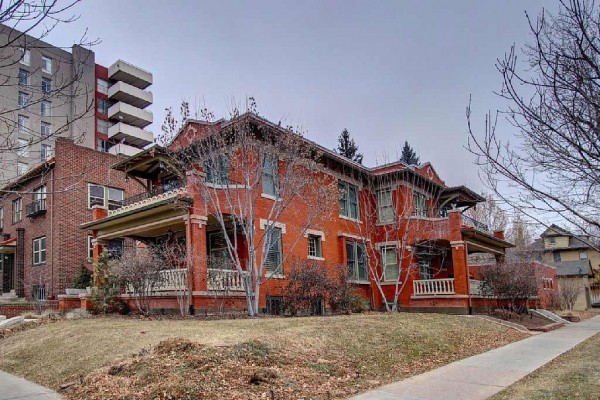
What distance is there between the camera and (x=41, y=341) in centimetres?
1340

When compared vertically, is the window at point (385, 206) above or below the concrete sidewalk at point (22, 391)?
above

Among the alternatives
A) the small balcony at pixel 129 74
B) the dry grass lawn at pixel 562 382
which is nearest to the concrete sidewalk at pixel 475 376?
the dry grass lawn at pixel 562 382

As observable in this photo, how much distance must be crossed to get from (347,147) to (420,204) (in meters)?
29.2

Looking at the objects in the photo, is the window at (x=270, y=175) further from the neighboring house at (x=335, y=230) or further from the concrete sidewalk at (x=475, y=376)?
the concrete sidewalk at (x=475, y=376)

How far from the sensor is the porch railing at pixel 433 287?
2439cm

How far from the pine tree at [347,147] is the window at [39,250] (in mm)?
33974

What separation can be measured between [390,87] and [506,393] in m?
6.07

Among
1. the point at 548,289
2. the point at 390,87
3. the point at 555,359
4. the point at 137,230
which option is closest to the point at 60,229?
the point at 137,230

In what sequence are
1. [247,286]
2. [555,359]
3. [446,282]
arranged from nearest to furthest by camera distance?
1. [555,359]
2. [247,286]
3. [446,282]

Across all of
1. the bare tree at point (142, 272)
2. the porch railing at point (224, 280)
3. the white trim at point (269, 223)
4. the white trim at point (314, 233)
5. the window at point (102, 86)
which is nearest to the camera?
the bare tree at point (142, 272)

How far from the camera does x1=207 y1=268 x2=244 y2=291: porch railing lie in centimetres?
1755

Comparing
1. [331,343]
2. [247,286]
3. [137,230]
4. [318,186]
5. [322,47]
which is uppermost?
[322,47]

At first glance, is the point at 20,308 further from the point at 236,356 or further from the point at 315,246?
the point at 236,356

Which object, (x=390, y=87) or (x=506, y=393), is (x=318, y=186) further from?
(x=506, y=393)
